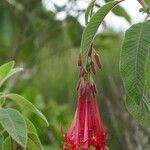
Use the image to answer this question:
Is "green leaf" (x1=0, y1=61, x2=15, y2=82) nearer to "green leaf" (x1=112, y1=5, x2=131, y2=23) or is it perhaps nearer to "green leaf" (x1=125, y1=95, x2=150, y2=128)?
"green leaf" (x1=125, y1=95, x2=150, y2=128)

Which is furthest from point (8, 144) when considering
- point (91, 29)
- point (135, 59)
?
point (135, 59)

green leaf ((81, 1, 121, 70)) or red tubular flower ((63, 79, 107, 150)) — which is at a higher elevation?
green leaf ((81, 1, 121, 70))

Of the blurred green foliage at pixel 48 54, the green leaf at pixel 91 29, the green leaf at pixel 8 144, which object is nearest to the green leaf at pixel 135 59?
the green leaf at pixel 91 29

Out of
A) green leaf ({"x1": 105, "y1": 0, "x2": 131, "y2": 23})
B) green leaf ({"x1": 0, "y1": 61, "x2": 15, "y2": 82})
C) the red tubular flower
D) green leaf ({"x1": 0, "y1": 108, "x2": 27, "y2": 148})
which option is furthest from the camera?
green leaf ({"x1": 105, "y1": 0, "x2": 131, "y2": 23})

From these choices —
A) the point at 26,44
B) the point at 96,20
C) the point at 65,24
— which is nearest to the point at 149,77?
the point at 96,20

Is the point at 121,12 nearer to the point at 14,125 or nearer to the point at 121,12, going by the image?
the point at 121,12

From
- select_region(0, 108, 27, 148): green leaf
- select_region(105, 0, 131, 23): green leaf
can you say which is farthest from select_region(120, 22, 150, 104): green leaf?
select_region(105, 0, 131, 23): green leaf

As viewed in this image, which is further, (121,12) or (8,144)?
(121,12)
